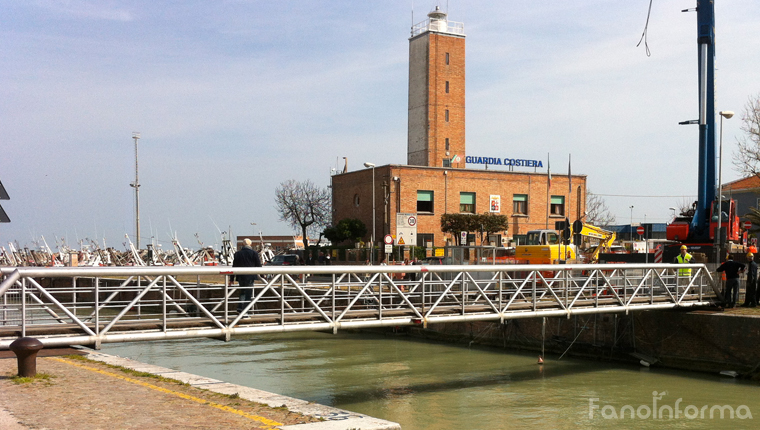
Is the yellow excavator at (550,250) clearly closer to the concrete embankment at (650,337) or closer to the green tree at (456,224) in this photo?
the concrete embankment at (650,337)

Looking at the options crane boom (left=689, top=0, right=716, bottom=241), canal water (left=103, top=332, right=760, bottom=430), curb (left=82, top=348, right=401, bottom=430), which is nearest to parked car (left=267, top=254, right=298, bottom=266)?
canal water (left=103, top=332, right=760, bottom=430)

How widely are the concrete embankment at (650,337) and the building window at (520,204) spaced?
33818mm

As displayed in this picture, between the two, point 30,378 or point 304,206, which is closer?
point 30,378

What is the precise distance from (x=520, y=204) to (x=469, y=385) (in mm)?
41782

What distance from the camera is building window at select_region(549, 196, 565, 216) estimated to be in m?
58.6

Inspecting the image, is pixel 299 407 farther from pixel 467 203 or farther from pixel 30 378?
pixel 467 203

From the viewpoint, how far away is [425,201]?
5431 cm

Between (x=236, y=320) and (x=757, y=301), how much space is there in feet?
52.7

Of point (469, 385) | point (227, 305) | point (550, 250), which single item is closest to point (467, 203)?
point (550, 250)

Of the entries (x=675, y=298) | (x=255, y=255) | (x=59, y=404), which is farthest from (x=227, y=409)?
(x=675, y=298)

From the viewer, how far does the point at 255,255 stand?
1371 cm

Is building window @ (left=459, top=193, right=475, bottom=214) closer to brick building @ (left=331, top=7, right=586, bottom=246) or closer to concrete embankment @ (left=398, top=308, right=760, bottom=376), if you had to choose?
brick building @ (left=331, top=7, right=586, bottom=246)

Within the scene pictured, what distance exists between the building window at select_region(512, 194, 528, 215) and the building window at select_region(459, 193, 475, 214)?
4039mm

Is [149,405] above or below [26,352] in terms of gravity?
below
